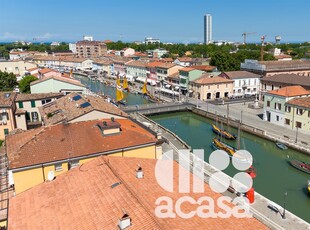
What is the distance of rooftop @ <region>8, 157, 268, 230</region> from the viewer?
10.8 m

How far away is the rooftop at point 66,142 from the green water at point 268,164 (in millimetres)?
11787

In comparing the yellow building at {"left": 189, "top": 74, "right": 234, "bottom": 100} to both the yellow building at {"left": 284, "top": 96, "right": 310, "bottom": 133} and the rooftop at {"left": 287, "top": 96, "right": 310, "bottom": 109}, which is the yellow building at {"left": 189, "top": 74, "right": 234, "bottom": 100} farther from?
the rooftop at {"left": 287, "top": 96, "right": 310, "bottom": 109}

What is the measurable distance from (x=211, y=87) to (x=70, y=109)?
37.2 meters

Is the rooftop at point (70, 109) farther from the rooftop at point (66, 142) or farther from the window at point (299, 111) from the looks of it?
the window at point (299, 111)

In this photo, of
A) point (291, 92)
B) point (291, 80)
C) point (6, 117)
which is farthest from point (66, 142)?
point (291, 80)

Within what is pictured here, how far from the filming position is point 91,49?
160750 mm

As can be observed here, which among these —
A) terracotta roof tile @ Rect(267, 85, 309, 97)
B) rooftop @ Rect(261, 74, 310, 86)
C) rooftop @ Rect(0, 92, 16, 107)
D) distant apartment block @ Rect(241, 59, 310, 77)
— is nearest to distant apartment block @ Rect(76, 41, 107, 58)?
distant apartment block @ Rect(241, 59, 310, 77)

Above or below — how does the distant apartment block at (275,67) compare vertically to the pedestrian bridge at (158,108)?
above

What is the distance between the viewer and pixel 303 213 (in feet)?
71.6

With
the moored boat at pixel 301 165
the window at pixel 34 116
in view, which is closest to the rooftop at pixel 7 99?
the window at pixel 34 116

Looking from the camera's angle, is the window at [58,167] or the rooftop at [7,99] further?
the rooftop at [7,99]

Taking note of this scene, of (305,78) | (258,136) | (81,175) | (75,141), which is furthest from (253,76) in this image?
(81,175)

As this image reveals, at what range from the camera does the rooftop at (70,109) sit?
26.0 m

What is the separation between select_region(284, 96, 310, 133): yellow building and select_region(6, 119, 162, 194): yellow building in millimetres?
23392
